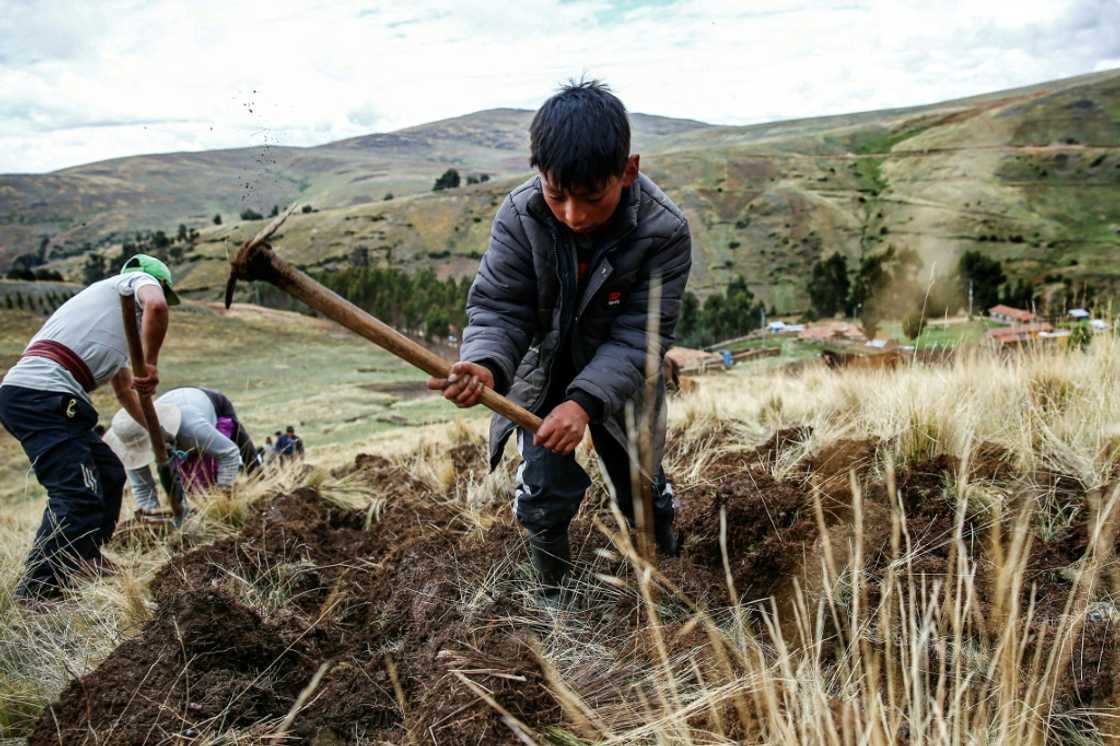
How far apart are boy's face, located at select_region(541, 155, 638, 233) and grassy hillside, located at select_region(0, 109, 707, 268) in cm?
5771

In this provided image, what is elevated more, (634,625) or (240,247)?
(240,247)

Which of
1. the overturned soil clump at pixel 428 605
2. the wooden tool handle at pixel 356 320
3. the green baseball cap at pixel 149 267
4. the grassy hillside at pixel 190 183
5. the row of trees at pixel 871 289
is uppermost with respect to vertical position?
the grassy hillside at pixel 190 183

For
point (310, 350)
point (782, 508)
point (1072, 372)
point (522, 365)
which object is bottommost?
point (310, 350)

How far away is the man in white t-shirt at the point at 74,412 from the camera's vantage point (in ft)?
12.0

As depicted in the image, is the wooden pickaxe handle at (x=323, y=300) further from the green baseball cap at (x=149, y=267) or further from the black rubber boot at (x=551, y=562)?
the green baseball cap at (x=149, y=267)

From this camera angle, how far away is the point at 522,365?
103 inches

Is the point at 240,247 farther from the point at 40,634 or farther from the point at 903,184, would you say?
the point at 903,184

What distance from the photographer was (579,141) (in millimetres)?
2008

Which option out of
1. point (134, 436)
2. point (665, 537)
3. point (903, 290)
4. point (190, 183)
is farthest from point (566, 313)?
point (190, 183)

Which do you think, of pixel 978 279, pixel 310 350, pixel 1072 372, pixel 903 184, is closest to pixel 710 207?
pixel 903 184

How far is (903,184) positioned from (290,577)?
81.4 m

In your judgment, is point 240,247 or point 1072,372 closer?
point 240,247

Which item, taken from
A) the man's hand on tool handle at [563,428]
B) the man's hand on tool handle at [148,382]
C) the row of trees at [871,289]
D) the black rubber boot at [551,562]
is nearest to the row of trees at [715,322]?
the row of trees at [871,289]

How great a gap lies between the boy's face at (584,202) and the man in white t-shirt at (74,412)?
272 centimetres
